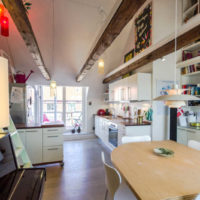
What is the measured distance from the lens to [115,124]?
3.37 m

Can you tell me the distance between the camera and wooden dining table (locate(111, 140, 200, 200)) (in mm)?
906

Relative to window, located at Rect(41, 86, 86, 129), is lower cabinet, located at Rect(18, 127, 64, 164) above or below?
below

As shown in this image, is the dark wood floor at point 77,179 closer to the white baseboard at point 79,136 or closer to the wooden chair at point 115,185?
the wooden chair at point 115,185

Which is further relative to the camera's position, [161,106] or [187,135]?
[161,106]

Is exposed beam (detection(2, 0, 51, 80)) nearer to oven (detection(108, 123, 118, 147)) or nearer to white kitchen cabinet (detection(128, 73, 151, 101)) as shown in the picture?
white kitchen cabinet (detection(128, 73, 151, 101))

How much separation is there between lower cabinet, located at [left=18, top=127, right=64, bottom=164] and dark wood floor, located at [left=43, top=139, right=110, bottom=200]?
0.91 feet

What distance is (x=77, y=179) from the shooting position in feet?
7.75

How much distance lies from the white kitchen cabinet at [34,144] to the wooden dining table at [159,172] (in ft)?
6.16

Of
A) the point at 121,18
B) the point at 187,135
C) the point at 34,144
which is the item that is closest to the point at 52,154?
the point at 34,144

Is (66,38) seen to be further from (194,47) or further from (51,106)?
(194,47)

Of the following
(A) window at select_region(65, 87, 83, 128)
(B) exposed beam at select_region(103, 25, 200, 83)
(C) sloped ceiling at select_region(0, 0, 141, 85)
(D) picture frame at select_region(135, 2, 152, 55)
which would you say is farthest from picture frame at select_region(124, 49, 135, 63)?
(A) window at select_region(65, 87, 83, 128)

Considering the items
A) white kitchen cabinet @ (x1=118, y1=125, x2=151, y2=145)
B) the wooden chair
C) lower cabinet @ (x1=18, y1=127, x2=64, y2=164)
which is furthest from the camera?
white kitchen cabinet @ (x1=118, y1=125, x2=151, y2=145)

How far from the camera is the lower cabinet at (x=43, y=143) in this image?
2.68 meters

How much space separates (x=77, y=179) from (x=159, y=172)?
1.73 m
